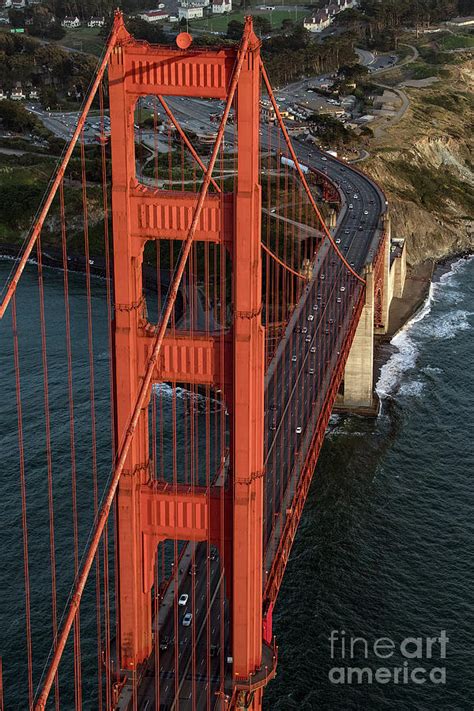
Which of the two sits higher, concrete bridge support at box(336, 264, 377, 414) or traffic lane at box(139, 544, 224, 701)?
concrete bridge support at box(336, 264, 377, 414)

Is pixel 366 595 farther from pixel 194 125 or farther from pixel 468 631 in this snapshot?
pixel 194 125

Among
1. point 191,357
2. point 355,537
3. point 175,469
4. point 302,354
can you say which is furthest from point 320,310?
point 191,357

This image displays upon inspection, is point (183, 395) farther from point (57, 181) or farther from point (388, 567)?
point (57, 181)

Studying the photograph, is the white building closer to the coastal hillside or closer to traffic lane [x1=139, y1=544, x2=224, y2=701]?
the coastal hillside

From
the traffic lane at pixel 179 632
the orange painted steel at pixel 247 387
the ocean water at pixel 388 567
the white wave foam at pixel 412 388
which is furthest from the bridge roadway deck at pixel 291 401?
the white wave foam at pixel 412 388

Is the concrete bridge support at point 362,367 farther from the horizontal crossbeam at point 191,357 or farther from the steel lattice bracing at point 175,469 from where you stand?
the horizontal crossbeam at point 191,357

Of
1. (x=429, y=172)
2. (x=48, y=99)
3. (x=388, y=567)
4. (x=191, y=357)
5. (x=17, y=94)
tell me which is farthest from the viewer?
(x=17, y=94)

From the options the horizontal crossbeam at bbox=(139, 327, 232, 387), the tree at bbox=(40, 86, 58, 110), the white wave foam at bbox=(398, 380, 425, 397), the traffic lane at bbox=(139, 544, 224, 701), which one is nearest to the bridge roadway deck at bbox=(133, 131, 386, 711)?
the traffic lane at bbox=(139, 544, 224, 701)
